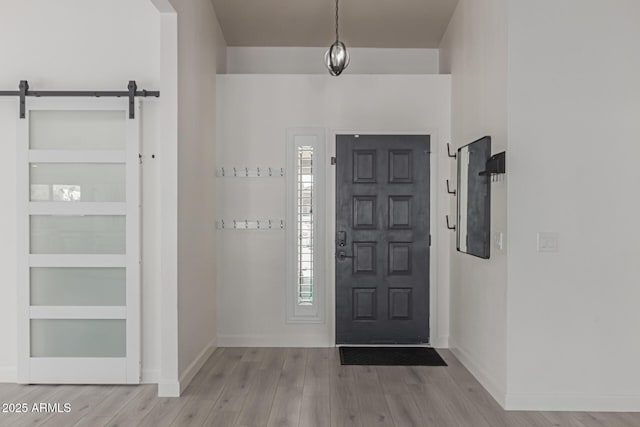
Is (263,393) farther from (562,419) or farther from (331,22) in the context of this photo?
(331,22)

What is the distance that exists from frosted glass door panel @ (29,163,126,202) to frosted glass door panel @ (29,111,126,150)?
152mm

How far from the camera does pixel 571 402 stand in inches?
142

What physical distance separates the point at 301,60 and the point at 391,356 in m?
3.30

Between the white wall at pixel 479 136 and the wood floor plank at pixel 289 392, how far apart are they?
4.75 ft

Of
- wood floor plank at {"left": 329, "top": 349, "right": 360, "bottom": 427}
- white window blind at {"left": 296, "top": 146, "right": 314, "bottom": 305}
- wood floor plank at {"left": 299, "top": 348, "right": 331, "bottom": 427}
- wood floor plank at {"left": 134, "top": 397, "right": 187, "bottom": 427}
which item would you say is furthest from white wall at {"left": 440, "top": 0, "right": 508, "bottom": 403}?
wood floor plank at {"left": 134, "top": 397, "right": 187, "bottom": 427}

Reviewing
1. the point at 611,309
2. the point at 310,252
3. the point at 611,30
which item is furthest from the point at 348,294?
the point at 611,30

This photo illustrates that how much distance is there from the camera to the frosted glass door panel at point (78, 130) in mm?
4133

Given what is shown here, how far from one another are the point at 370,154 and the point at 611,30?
7.81ft

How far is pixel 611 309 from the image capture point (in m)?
3.59

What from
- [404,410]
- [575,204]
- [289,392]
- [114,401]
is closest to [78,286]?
[114,401]

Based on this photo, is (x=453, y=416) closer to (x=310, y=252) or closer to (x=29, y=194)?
A: (x=310, y=252)

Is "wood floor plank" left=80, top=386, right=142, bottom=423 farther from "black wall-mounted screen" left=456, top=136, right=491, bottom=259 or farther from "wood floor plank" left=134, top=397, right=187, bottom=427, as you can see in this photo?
"black wall-mounted screen" left=456, top=136, right=491, bottom=259

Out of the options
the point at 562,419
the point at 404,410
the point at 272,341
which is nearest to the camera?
Result: the point at 562,419

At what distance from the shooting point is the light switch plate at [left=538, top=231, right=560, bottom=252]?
361 centimetres
